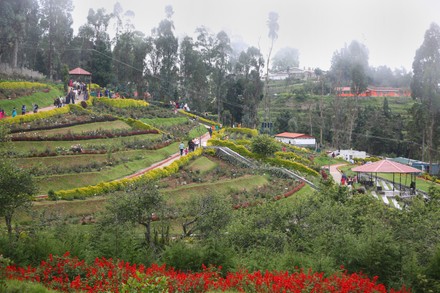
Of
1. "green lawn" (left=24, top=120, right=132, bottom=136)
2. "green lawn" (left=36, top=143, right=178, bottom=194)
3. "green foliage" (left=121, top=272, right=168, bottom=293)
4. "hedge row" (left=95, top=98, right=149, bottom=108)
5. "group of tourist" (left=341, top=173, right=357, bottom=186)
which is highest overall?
"hedge row" (left=95, top=98, right=149, bottom=108)

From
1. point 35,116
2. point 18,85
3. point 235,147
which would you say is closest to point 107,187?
point 35,116

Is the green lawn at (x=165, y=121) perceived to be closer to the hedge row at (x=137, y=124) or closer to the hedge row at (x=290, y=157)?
the hedge row at (x=137, y=124)

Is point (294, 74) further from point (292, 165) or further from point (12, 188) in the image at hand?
point (12, 188)

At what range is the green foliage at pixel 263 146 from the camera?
38.7m

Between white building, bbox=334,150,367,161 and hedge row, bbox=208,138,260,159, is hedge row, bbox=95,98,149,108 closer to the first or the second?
hedge row, bbox=208,138,260,159

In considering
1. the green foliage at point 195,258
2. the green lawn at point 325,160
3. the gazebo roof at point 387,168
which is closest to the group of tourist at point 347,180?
the gazebo roof at point 387,168

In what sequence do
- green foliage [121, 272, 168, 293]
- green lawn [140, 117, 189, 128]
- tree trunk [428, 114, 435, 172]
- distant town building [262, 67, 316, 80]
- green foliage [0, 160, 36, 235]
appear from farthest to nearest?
distant town building [262, 67, 316, 80] < tree trunk [428, 114, 435, 172] < green lawn [140, 117, 189, 128] < green foliage [0, 160, 36, 235] < green foliage [121, 272, 168, 293]

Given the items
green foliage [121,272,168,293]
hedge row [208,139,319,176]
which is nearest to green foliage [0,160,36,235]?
green foliage [121,272,168,293]

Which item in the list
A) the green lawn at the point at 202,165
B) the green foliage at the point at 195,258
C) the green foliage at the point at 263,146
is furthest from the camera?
the green foliage at the point at 263,146

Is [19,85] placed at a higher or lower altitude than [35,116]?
higher

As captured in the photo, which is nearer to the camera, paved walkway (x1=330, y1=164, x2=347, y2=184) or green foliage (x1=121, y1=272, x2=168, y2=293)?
green foliage (x1=121, y1=272, x2=168, y2=293)

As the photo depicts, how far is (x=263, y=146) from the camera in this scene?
38750 mm

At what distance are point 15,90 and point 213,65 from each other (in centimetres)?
3223

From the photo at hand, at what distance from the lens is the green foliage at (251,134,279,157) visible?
38719 mm
